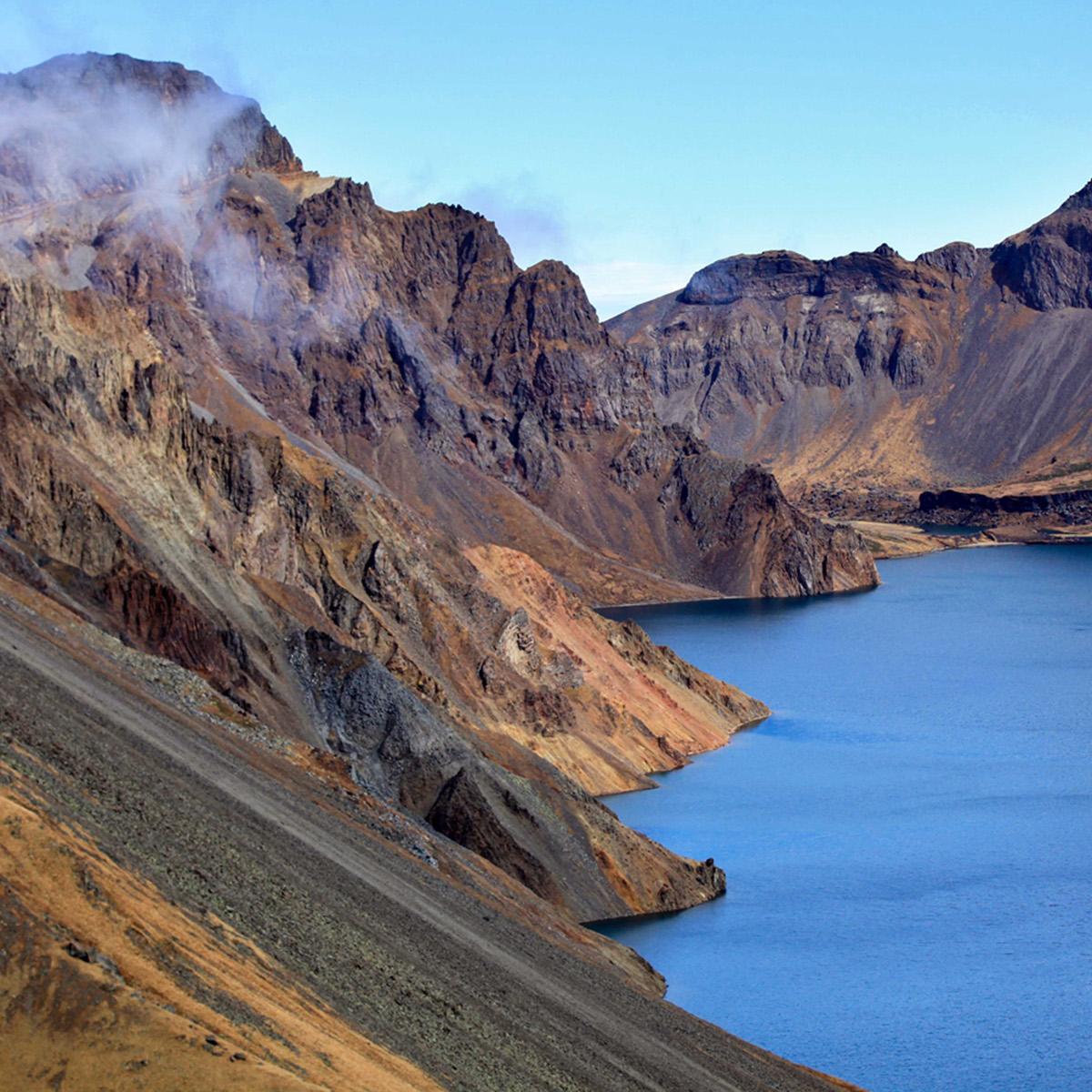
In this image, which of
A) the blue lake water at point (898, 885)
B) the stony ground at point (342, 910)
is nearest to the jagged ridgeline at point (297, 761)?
the stony ground at point (342, 910)

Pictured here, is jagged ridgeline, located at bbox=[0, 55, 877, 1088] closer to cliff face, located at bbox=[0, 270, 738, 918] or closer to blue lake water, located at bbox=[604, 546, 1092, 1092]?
cliff face, located at bbox=[0, 270, 738, 918]

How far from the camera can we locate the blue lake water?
2379 inches

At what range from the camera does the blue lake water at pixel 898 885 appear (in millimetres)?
60438

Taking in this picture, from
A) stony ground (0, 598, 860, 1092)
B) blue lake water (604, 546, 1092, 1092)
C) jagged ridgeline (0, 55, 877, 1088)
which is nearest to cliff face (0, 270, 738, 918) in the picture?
jagged ridgeline (0, 55, 877, 1088)

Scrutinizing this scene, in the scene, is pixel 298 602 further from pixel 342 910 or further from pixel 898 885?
pixel 342 910

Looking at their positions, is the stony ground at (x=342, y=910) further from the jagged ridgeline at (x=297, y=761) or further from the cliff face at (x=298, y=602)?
the cliff face at (x=298, y=602)

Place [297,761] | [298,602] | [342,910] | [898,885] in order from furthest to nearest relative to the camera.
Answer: [298,602], [898,885], [297,761], [342,910]

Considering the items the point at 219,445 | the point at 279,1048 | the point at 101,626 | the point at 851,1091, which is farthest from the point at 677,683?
the point at 279,1048

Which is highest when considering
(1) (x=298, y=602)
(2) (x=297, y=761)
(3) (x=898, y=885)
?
(1) (x=298, y=602)

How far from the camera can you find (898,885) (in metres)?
81.5

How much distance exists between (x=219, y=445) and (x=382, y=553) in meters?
11.2

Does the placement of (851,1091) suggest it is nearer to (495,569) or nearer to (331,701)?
(331,701)

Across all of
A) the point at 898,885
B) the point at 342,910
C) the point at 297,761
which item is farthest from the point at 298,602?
the point at 342,910

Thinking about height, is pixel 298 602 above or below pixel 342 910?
above
